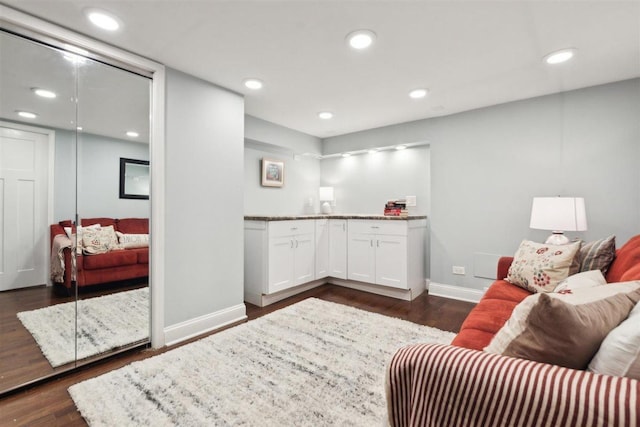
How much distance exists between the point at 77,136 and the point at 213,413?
6.46 ft

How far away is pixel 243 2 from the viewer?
5.32 ft

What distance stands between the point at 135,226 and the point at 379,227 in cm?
258

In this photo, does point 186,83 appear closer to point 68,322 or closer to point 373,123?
point 68,322

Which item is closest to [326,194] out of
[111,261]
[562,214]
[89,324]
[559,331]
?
[562,214]

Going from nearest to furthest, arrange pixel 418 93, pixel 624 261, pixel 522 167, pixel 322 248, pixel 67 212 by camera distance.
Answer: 1. pixel 624 261
2. pixel 67 212
3. pixel 418 93
4. pixel 522 167
5. pixel 322 248

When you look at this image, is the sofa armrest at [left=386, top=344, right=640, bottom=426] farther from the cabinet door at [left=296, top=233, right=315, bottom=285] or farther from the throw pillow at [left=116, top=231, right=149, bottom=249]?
the cabinet door at [left=296, top=233, right=315, bottom=285]

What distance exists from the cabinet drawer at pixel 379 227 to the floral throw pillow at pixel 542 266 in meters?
1.30

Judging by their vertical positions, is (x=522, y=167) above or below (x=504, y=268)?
above

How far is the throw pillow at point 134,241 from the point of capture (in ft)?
7.39

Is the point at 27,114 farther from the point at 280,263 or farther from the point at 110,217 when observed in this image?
the point at 280,263

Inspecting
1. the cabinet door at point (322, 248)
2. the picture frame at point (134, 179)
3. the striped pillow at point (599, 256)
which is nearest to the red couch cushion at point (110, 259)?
the picture frame at point (134, 179)

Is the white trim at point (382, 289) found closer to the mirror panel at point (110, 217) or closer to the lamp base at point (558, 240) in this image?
the lamp base at point (558, 240)

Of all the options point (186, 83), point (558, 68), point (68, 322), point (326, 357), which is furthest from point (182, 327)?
point (558, 68)

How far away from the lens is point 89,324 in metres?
2.04
